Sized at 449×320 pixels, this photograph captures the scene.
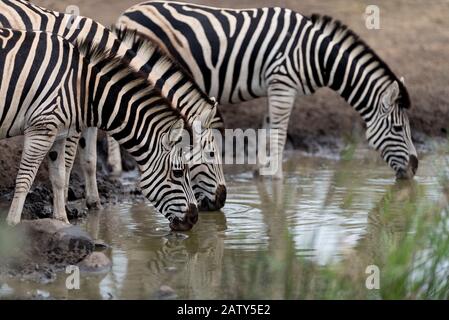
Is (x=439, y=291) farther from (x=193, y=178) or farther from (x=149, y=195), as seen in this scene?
(x=193, y=178)

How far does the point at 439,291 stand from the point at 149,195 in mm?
3187

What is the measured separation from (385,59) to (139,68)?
238 inches

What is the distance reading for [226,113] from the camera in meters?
13.4

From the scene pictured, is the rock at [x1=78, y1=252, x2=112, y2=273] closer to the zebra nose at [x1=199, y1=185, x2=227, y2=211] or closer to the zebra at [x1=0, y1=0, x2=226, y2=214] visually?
the zebra at [x1=0, y1=0, x2=226, y2=214]

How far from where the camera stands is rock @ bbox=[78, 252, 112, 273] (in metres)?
7.70

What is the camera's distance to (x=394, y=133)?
11961 millimetres

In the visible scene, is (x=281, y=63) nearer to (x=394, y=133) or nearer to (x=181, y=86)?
(x=394, y=133)

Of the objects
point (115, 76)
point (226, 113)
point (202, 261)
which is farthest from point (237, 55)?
point (202, 261)

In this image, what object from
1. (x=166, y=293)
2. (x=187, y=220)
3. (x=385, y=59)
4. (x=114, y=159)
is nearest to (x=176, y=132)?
(x=187, y=220)

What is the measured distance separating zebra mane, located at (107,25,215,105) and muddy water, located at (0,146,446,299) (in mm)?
1158

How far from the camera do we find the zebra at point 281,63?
11.8 meters

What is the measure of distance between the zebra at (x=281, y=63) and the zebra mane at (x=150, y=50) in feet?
5.78

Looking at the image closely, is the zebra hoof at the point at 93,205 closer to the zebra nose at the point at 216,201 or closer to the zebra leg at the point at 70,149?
the zebra leg at the point at 70,149

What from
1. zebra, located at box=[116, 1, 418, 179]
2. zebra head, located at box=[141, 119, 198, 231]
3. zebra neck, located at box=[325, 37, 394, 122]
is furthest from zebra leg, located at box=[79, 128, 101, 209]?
zebra neck, located at box=[325, 37, 394, 122]
